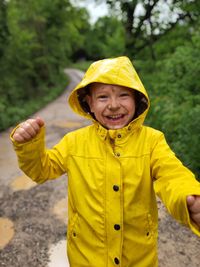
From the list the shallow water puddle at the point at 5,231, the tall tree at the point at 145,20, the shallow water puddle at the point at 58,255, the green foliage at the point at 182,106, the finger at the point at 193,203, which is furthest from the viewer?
the tall tree at the point at 145,20

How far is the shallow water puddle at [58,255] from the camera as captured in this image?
3.30 m

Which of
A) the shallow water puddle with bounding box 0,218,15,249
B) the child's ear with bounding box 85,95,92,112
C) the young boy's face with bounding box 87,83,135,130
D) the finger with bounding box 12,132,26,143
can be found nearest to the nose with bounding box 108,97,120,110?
the young boy's face with bounding box 87,83,135,130

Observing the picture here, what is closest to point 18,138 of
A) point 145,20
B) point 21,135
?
point 21,135

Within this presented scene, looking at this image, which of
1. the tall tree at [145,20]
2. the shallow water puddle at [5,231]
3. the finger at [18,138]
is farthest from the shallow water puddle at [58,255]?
the tall tree at [145,20]

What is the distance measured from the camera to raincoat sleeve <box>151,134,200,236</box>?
142 cm

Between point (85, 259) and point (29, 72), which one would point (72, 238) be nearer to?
point (85, 259)

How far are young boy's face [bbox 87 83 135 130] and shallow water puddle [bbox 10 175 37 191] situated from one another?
141 inches

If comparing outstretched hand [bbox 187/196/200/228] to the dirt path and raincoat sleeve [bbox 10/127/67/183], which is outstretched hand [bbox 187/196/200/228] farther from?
the dirt path

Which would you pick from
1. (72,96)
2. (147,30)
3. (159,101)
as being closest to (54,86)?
(147,30)

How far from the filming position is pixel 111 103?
1810mm

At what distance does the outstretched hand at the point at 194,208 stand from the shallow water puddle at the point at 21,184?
13.3ft

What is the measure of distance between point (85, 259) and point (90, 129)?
2.34ft

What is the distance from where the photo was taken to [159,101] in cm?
631

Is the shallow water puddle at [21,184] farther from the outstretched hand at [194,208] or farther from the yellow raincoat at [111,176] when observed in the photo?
the outstretched hand at [194,208]
